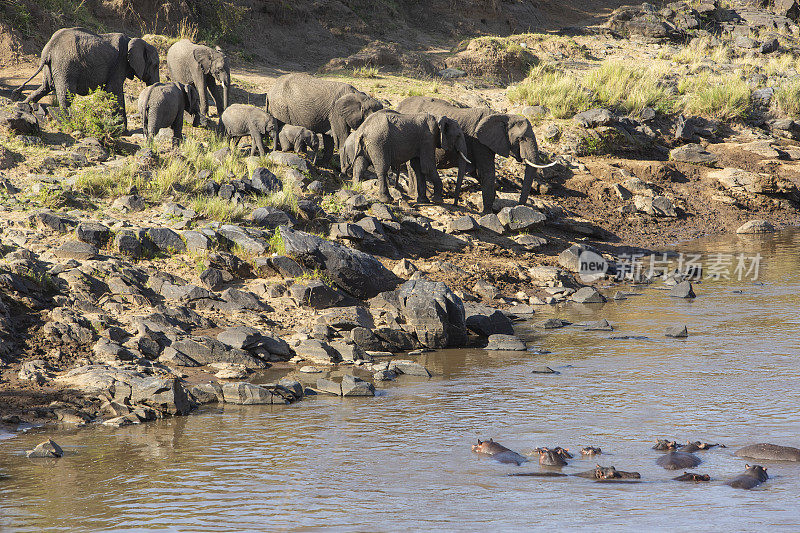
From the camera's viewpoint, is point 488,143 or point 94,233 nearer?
point 94,233

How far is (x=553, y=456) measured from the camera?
5.54 m

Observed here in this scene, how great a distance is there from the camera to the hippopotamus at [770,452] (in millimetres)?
5578

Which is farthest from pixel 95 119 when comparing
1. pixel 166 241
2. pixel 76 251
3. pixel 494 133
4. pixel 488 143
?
pixel 494 133

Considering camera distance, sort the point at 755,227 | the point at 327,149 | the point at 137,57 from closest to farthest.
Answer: the point at 327,149 → the point at 137,57 → the point at 755,227

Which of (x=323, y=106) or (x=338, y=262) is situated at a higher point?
(x=323, y=106)

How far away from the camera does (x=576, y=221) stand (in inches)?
551

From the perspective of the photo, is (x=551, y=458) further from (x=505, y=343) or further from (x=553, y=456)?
(x=505, y=343)

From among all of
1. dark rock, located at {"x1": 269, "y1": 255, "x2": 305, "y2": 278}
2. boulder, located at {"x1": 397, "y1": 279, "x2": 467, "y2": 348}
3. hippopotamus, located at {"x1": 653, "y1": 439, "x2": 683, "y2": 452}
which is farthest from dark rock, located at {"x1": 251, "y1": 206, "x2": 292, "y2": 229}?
hippopotamus, located at {"x1": 653, "y1": 439, "x2": 683, "y2": 452}

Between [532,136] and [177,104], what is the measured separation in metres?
5.80

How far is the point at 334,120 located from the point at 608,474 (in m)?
9.67

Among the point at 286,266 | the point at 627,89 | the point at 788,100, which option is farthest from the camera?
the point at 788,100

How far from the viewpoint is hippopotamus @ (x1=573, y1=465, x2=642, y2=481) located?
17.2 feet

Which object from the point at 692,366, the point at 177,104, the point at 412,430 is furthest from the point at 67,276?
the point at 692,366

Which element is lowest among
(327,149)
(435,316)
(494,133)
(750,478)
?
(750,478)
